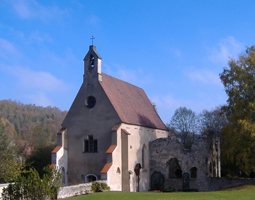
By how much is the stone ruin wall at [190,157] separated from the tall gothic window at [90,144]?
21.2 feet

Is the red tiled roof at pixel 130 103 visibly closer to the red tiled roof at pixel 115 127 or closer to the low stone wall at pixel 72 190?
the red tiled roof at pixel 115 127

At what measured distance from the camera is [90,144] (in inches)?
1089

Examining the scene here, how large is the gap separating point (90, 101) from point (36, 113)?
90.6 metres

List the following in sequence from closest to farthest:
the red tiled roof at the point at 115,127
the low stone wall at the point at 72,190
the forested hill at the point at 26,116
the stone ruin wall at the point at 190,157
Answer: the low stone wall at the point at 72,190 → the red tiled roof at the point at 115,127 → the stone ruin wall at the point at 190,157 → the forested hill at the point at 26,116

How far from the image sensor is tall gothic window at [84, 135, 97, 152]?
27453mm

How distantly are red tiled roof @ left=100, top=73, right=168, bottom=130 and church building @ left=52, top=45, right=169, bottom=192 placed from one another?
0.14 m

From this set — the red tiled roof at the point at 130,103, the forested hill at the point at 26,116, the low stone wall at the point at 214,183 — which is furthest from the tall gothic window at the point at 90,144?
the forested hill at the point at 26,116

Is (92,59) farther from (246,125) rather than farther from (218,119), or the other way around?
(218,119)

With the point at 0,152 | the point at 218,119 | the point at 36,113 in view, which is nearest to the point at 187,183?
the point at 0,152

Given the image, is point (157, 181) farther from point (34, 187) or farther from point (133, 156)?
point (34, 187)

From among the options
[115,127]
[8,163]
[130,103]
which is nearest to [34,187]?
[115,127]

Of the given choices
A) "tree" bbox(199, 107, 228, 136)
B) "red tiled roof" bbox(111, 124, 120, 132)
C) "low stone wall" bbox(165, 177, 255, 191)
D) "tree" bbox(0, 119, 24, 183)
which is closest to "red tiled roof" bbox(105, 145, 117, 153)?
"red tiled roof" bbox(111, 124, 120, 132)

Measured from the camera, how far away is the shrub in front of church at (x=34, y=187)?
649 inches

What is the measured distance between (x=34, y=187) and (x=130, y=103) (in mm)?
16637
